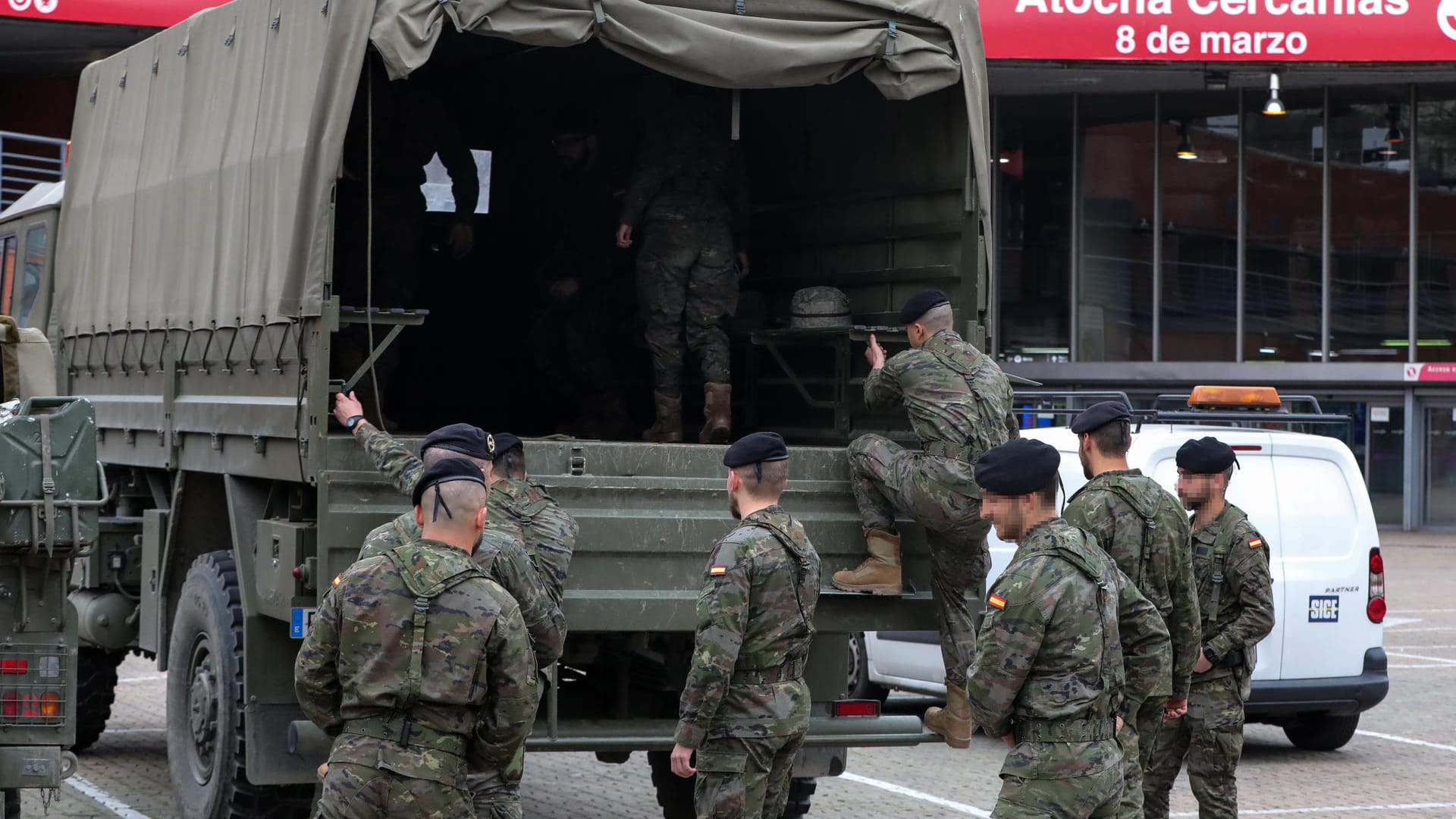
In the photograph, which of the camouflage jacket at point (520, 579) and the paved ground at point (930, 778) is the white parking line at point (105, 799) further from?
the camouflage jacket at point (520, 579)

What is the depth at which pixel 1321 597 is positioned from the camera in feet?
33.3

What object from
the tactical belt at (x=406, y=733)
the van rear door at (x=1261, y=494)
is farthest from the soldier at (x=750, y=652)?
the van rear door at (x=1261, y=494)

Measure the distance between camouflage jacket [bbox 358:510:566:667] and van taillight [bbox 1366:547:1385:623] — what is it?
20.7 ft

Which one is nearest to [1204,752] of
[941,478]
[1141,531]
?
[1141,531]

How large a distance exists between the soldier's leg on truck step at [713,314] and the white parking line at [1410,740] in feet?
17.2

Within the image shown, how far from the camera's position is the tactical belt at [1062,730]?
4.96m

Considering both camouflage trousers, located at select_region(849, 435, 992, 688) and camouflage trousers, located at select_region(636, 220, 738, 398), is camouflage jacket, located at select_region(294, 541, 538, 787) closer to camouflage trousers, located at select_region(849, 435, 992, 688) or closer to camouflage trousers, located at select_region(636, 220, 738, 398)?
camouflage trousers, located at select_region(849, 435, 992, 688)

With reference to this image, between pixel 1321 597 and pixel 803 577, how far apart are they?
17.6 feet

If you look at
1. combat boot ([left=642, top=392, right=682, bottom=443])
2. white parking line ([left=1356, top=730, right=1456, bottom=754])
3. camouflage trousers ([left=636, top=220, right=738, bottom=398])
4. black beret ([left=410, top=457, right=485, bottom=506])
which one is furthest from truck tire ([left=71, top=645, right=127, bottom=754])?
white parking line ([left=1356, top=730, right=1456, bottom=754])

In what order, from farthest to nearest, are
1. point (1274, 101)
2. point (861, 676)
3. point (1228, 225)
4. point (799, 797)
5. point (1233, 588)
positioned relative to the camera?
Answer: point (1228, 225) → point (1274, 101) → point (861, 676) → point (799, 797) → point (1233, 588)

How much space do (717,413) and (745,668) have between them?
2.90m

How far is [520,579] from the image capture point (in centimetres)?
549

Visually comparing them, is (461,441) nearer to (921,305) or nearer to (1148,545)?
(921,305)

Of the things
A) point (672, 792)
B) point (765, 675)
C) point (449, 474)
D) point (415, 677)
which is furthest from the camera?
point (672, 792)
